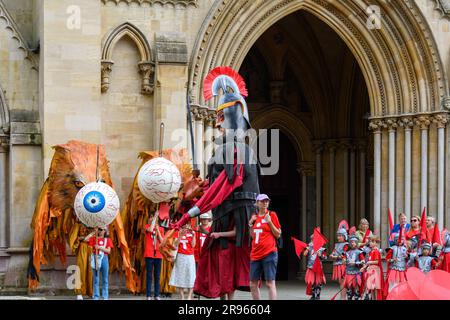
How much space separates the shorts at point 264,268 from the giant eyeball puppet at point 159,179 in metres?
4.17

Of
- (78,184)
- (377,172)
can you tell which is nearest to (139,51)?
(78,184)

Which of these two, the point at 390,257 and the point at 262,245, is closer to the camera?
the point at 262,245

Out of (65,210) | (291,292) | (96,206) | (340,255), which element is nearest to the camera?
(96,206)

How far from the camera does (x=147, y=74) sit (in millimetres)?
17953

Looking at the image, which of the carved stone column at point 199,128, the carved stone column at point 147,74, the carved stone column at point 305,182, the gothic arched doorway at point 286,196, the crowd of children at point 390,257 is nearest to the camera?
the crowd of children at point 390,257

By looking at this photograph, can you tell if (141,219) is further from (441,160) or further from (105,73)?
(441,160)

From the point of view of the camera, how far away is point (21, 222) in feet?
57.2

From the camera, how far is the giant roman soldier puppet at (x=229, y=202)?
950cm

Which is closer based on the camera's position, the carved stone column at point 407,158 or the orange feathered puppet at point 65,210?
the orange feathered puppet at point 65,210

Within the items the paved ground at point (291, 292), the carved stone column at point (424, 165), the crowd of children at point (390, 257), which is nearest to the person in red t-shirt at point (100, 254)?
the paved ground at point (291, 292)

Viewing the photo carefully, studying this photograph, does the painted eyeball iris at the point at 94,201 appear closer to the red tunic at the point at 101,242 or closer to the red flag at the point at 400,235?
the red tunic at the point at 101,242

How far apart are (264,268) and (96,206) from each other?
419cm
